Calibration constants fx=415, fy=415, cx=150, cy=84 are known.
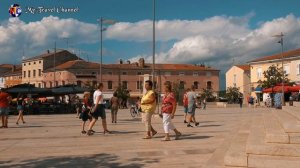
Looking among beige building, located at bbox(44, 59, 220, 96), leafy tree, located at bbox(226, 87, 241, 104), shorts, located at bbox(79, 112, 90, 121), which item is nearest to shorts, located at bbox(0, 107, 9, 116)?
shorts, located at bbox(79, 112, 90, 121)

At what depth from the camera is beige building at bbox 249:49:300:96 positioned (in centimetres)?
6550

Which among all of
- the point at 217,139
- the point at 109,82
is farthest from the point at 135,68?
the point at 217,139

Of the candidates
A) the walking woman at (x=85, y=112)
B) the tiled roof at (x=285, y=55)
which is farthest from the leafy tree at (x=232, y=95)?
the walking woman at (x=85, y=112)

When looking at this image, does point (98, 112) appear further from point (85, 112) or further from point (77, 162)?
point (77, 162)

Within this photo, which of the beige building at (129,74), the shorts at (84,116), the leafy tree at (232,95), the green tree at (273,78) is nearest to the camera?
the shorts at (84,116)

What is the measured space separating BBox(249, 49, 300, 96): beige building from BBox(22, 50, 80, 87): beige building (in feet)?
145

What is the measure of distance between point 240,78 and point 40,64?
45230 millimetres

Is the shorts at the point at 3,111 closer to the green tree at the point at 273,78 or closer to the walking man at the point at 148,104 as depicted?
the walking man at the point at 148,104

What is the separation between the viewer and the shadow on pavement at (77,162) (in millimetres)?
7668

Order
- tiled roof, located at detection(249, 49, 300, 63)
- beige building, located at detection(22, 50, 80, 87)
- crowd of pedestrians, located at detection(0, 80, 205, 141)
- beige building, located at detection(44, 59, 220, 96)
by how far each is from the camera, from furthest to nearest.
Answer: beige building, located at detection(22, 50, 80, 87), beige building, located at detection(44, 59, 220, 96), tiled roof, located at detection(249, 49, 300, 63), crowd of pedestrians, located at detection(0, 80, 205, 141)

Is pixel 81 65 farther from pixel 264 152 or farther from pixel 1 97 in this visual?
pixel 264 152

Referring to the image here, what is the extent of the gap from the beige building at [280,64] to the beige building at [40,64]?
4413cm

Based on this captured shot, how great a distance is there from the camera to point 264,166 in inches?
253

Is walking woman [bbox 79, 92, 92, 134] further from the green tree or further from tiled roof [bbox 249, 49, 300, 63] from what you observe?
tiled roof [bbox 249, 49, 300, 63]
